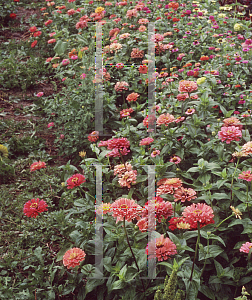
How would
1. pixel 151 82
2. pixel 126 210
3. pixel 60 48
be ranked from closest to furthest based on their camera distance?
pixel 126 210 < pixel 151 82 < pixel 60 48

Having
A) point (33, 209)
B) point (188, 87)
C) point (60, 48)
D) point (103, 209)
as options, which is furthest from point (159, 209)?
point (60, 48)

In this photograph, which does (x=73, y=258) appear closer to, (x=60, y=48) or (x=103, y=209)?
(x=103, y=209)

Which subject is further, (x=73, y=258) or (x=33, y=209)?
(x=33, y=209)

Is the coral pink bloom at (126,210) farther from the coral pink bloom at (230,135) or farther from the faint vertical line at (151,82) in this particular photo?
the faint vertical line at (151,82)

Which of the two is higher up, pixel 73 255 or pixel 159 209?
pixel 159 209

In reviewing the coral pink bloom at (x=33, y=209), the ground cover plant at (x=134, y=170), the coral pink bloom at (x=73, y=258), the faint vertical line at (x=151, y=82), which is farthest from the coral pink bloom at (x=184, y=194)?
the faint vertical line at (x=151, y=82)

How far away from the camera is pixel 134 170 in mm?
1866

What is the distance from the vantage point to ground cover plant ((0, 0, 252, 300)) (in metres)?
1.56

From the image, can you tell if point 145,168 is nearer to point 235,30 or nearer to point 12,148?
point 12,148

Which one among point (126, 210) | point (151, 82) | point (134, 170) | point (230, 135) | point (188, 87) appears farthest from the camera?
point (151, 82)

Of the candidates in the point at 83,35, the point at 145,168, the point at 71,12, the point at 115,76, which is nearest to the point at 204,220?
the point at 145,168

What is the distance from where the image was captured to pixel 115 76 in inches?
130

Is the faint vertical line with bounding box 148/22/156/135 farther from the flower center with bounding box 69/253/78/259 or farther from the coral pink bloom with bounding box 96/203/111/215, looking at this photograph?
the flower center with bounding box 69/253/78/259

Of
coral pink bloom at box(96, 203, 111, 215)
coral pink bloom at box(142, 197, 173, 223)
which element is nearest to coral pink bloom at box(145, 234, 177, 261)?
coral pink bloom at box(142, 197, 173, 223)
